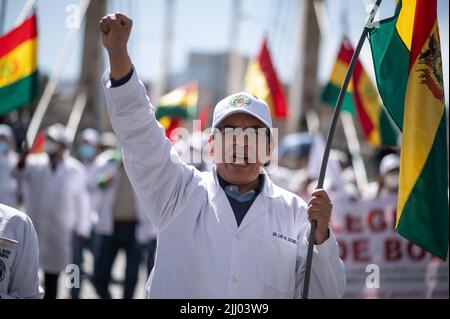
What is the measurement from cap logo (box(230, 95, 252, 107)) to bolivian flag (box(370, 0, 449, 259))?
70 centimetres

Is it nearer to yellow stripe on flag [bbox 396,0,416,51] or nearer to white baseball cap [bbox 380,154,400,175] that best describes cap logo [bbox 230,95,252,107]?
yellow stripe on flag [bbox 396,0,416,51]

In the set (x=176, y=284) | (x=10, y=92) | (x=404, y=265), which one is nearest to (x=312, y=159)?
(x=404, y=265)

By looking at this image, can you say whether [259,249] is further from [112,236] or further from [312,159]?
[312,159]

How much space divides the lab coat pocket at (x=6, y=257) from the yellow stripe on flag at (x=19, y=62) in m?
4.39

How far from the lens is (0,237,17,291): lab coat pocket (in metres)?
3.41

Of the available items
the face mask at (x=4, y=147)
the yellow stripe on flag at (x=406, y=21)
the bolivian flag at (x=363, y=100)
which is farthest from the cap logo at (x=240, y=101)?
the face mask at (x=4, y=147)

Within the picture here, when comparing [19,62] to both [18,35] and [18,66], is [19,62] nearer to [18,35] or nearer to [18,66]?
[18,66]

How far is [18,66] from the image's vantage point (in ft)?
25.8

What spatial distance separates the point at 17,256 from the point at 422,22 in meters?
2.26

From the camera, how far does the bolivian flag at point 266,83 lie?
12.4 meters

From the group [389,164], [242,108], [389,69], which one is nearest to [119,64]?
[242,108]

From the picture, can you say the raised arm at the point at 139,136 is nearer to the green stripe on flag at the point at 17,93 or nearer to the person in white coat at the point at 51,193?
the green stripe on flag at the point at 17,93

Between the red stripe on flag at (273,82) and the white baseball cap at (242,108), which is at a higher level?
the red stripe on flag at (273,82)

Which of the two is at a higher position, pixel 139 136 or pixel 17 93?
pixel 17 93
